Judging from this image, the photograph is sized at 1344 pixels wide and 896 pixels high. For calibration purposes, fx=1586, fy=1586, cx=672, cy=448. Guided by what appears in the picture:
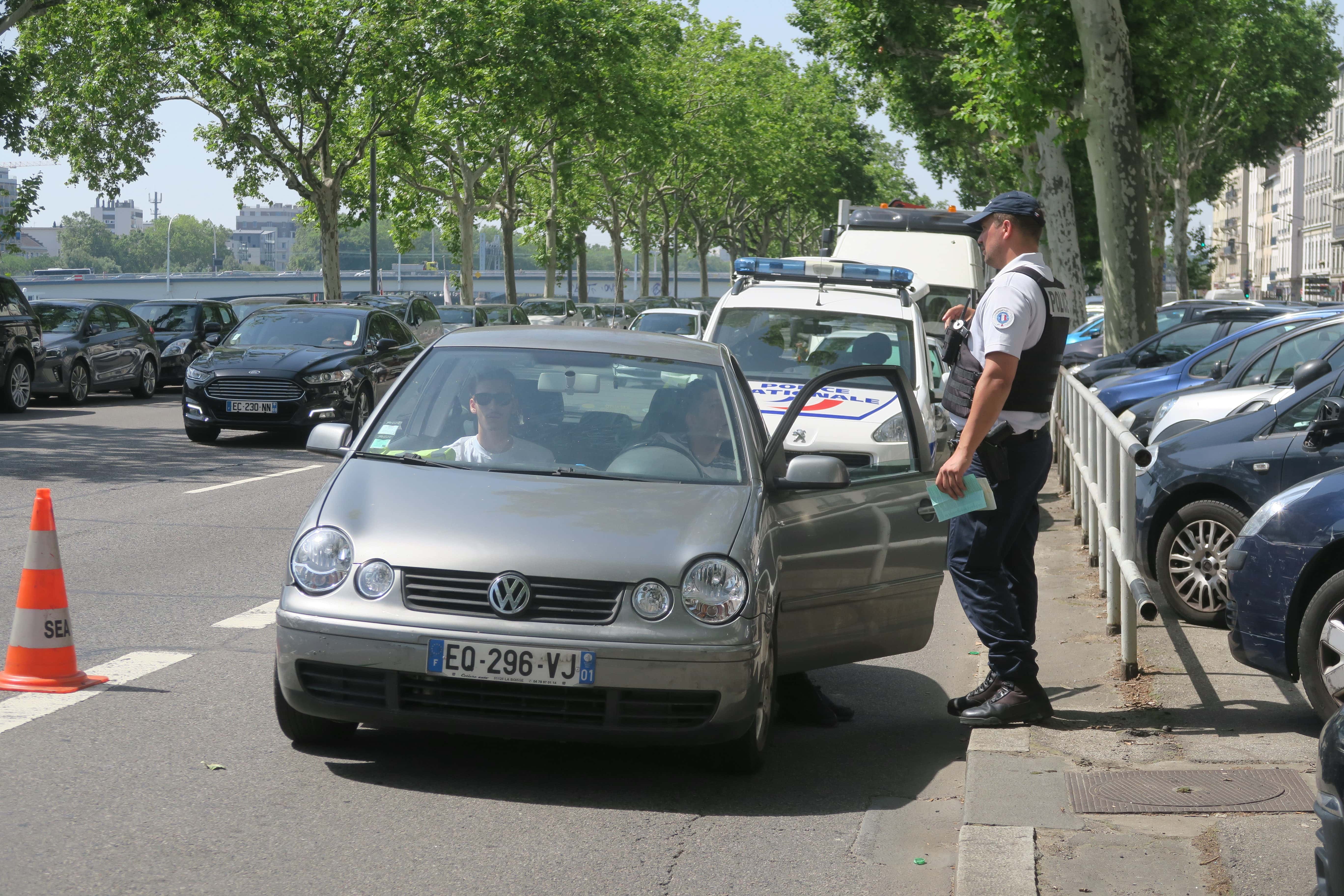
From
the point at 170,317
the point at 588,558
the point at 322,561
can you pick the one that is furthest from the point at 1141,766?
the point at 170,317

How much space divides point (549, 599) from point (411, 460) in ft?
3.70

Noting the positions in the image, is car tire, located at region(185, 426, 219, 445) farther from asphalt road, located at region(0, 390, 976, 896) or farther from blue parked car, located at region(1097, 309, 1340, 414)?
asphalt road, located at region(0, 390, 976, 896)

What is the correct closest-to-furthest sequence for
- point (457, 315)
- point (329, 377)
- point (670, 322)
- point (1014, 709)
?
1. point (1014, 709)
2. point (329, 377)
3. point (670, 322)
4. point (457, 315)

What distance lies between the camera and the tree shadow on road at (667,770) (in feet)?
Answer: 16.9

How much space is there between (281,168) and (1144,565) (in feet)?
108

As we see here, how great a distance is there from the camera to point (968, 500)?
220 inches

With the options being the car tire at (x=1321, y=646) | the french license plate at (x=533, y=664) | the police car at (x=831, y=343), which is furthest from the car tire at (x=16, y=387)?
the car tire at (x=1321, y=646)

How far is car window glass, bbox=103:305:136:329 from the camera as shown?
25.8 meters

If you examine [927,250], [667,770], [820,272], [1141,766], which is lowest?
[667,770]

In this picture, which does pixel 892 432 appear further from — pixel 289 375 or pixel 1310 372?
pixel 289 375

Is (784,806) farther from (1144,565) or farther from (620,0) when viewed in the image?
(620,0)

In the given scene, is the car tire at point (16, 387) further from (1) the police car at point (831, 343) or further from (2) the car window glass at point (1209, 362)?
(2) the car window glass at point (1209, 362)

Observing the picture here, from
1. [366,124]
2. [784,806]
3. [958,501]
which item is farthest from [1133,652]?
[366,124]

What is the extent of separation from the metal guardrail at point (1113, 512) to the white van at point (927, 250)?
28.5 ft
